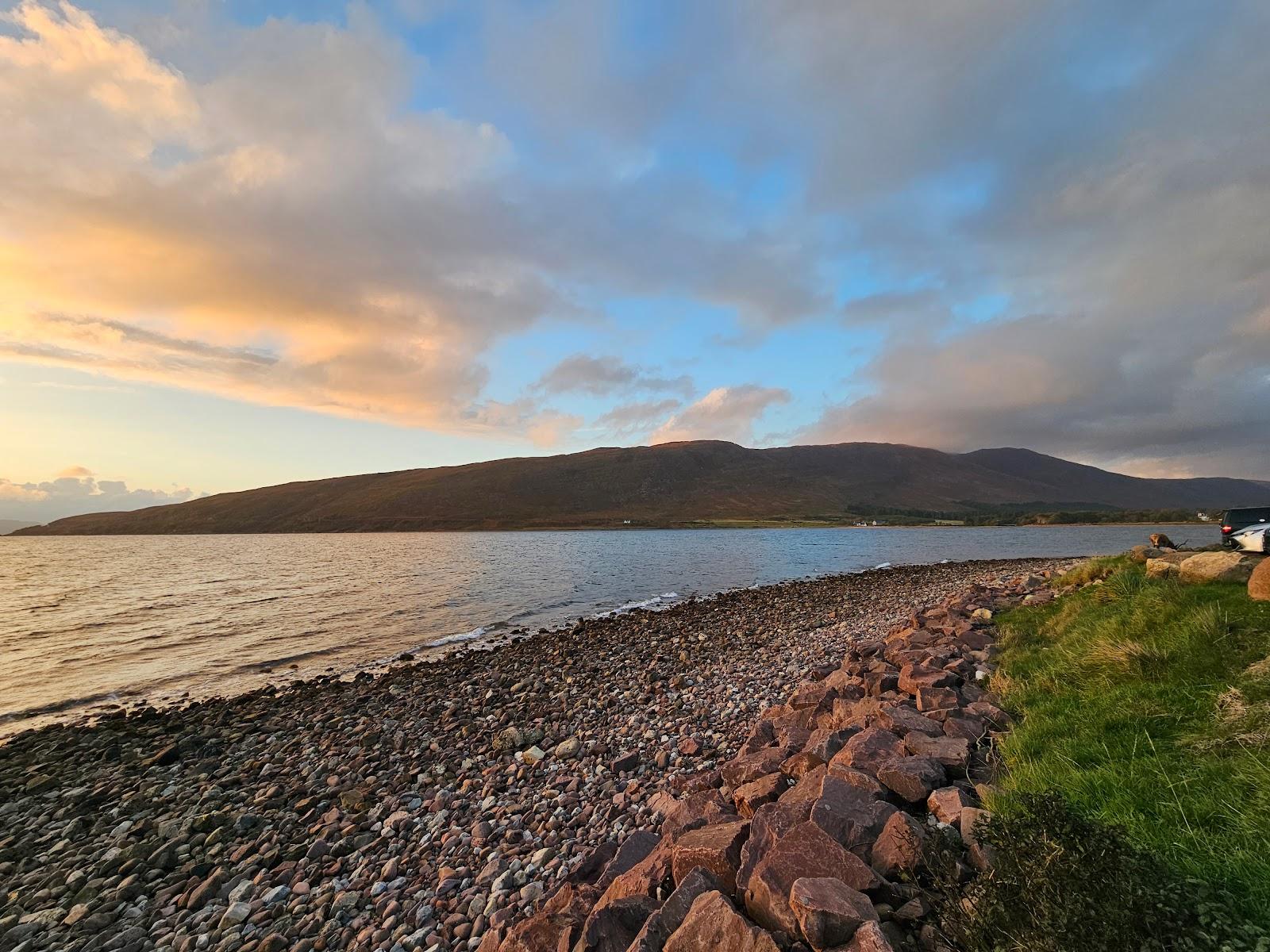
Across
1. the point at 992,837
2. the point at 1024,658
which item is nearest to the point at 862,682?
the point at 1024,658

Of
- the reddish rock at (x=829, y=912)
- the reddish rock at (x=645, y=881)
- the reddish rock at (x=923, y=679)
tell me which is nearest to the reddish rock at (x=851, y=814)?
the reddish rock at (x=829, y=912)

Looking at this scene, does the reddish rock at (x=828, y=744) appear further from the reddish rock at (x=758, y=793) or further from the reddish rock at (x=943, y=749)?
the reddish rock at (x=943, y=749)

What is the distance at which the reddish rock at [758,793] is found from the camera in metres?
6.26

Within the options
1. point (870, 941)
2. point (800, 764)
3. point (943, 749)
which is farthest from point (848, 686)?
point (870, 941)

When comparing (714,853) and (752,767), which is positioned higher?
(714,853)

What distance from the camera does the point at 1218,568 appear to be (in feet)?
34.8

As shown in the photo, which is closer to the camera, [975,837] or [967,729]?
[975,837]

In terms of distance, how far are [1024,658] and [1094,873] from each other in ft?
26.6

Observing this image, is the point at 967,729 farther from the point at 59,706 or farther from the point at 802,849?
the point at 59,706

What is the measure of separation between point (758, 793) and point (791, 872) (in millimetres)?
2113

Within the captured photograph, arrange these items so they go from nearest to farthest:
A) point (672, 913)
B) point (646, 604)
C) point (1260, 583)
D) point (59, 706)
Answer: point (672, 913) < point (1260, 583) < point (59, 706) < point (646, 604)

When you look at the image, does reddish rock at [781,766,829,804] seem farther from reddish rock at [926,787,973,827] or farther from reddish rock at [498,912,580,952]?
reddish rock at [498,912,580,952]

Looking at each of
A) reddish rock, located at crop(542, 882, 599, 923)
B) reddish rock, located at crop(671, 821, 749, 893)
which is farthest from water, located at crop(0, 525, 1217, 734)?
reddish rock, located at crop(671, 821, 749, 893)

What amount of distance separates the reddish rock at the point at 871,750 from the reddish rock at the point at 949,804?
677mm
